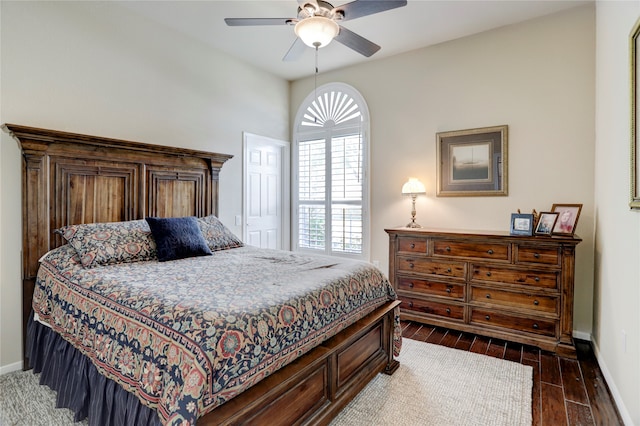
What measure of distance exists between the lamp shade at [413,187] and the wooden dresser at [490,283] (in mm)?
524

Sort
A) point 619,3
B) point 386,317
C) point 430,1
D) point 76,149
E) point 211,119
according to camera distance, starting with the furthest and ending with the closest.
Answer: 1. point 211,119
2. point 430,1
3. point 76,149
4. point 386,317
5. point 619,3

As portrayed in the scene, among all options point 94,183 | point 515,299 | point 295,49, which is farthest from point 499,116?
point 94,183

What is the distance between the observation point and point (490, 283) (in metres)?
3.14

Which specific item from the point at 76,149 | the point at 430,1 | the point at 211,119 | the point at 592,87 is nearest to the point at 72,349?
the point at 76,149

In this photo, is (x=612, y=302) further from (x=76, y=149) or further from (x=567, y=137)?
(x=76, y=149)

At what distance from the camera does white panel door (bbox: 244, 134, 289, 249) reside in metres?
4.48

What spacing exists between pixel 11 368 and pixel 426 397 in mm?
3080

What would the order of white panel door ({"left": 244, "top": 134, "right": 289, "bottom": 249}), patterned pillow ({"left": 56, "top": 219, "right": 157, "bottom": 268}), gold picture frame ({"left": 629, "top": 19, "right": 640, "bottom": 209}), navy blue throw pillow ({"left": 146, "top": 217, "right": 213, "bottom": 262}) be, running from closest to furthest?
1. gold picture frame ({"left": 629, "top": 19, "right": 640, "bottom": 209})
2. patterned pillow ({"left": 56, "top": 219, "right": 157, "bottom": 268})
3. navy blue throw pillow ({"left": 146, "top": 217, "right": 213, "bottom": 262})
4. white panel door ({"left": 244, "top": 134, "right": 289, "bottom": 249})

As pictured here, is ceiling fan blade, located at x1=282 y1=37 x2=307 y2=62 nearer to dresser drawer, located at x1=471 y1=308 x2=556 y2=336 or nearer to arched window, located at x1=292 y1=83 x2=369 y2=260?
arched window, located at x1=292 y1=83 x2=369 y2=260

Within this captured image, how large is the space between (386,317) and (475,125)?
8.06ft

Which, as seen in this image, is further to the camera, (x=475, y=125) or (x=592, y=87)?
(x=475, y=125)

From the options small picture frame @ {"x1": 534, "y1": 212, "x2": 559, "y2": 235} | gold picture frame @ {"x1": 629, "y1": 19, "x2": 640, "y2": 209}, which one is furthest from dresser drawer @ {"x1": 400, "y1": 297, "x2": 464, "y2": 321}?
gold picture frame @ {"x1": 629, "y1": 19, "x2": 640, "y2": 209}

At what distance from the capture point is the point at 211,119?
157 inches

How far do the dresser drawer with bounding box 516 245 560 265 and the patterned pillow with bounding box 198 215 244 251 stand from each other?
2.67m
